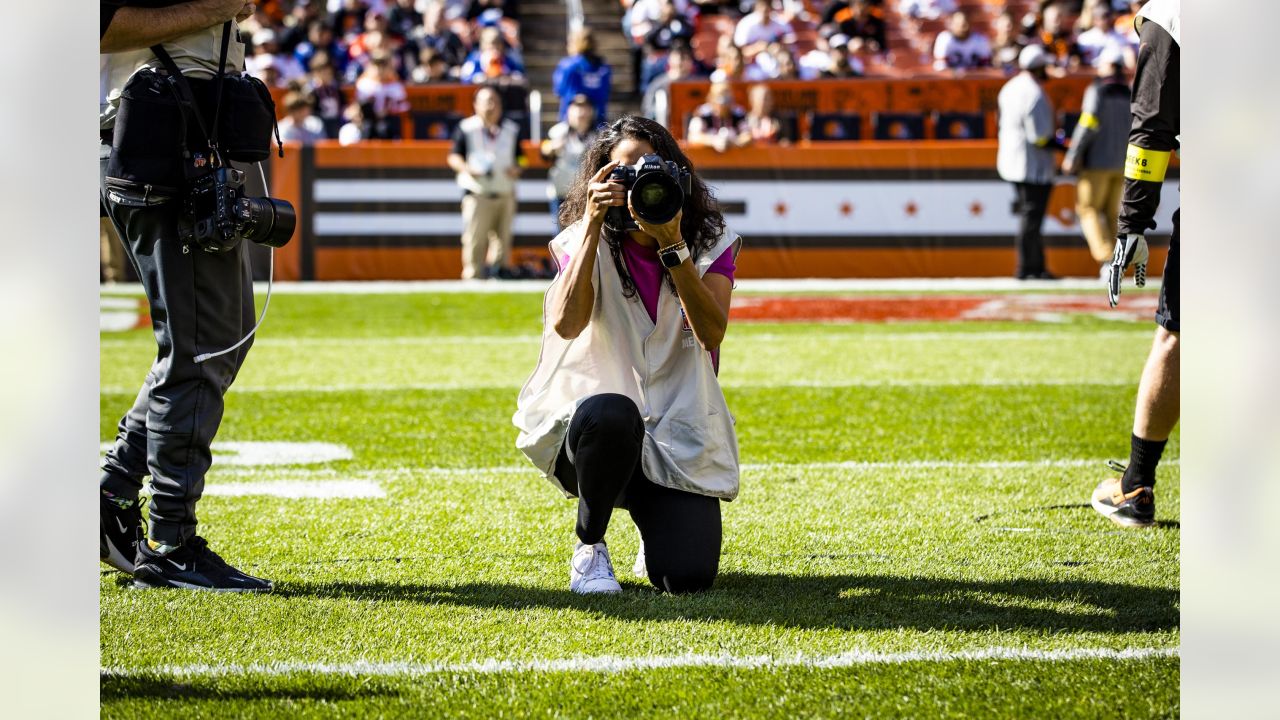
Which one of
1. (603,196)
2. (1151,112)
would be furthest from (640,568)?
(1151,112)

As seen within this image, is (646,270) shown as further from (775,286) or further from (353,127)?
(353,127)

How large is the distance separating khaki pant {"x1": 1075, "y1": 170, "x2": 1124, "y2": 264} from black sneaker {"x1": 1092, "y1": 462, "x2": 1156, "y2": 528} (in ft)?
30.0

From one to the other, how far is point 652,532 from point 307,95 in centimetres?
1219

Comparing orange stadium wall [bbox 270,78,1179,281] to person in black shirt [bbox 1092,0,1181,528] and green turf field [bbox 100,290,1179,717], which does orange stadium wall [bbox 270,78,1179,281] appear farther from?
person in black shirt [bbox 1092,0,1181,528]

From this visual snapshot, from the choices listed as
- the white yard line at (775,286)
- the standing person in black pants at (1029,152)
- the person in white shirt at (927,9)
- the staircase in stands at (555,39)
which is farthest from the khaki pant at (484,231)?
the person in white shirt at (927,9)

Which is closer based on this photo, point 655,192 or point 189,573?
point 655,192

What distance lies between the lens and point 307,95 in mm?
15188

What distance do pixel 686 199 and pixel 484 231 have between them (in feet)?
33.5

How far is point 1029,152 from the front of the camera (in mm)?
13625

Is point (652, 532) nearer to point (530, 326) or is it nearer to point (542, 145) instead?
Result: point (530, 326)

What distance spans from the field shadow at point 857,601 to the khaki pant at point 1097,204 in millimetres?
10283

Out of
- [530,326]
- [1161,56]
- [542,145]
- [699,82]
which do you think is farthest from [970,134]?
[1161,56]

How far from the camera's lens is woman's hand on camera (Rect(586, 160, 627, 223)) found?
148 inches
